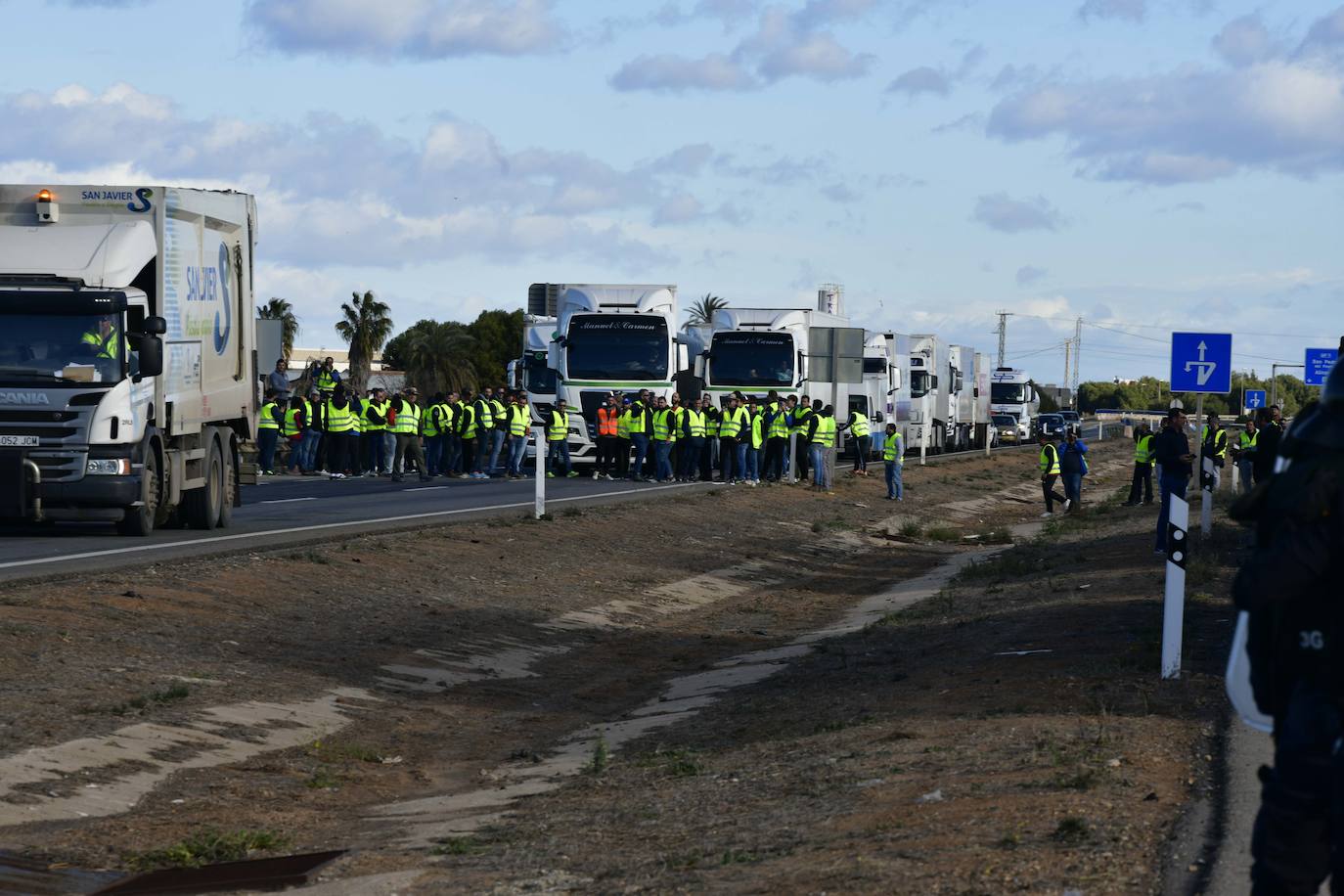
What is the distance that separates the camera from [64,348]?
19.2 m

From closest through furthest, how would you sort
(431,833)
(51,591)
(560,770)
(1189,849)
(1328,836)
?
(1328,836), (1189,849), (431,833), (560,770), (51,591)

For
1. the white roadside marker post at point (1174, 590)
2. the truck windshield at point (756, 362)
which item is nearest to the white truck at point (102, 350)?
the white roadside marker post at point (1174, 590)

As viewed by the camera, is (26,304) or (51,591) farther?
(26,304)

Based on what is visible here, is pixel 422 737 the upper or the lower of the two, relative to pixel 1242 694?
lower

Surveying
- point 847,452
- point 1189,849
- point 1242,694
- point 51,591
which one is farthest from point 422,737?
point 847,452

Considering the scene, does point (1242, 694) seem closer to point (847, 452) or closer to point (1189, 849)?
point (1189, 849)

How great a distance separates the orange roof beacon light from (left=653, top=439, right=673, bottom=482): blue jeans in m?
19.3

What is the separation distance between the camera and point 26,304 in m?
19.1

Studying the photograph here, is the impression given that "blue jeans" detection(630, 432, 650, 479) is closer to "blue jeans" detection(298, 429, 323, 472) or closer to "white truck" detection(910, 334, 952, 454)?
"blue jeans" detection(298, 429, 323, 472)

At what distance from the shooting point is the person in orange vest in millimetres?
38375

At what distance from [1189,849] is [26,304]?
15.1 metres

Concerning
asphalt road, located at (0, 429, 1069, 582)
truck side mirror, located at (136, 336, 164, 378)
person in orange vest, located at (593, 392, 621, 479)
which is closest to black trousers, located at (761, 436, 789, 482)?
asphalt road, located at (0, 429, 1069, 582)

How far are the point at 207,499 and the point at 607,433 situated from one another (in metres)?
17.3

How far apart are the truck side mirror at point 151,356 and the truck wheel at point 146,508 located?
1.16 m
